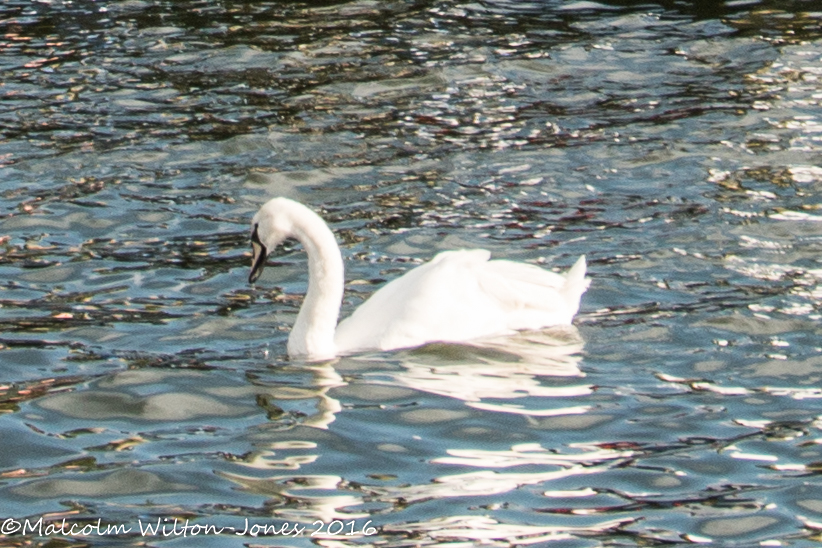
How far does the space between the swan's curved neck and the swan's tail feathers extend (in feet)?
4.21

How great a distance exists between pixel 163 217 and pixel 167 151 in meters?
1.63

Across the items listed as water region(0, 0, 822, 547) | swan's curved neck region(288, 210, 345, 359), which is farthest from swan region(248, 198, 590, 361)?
water region(0, 0, 822, 547)

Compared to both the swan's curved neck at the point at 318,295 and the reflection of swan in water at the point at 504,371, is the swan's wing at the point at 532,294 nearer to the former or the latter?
the reflection of swan in water at the point at 504,371

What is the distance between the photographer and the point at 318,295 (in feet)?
27.5

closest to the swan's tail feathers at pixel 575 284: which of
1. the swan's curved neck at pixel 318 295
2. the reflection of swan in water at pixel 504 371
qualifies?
the reflection of swan in water at pixel 504 371

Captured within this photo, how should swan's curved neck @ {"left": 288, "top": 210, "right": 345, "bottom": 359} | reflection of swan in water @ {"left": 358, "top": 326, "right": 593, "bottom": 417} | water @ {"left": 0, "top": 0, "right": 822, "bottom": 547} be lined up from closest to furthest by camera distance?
water @ {"left": 0, "top": 0, "right": 822, "bottom": 547} < reflection of swan in water @ {"left": 358, "top": 326, "right": 593, "bottom": 417} < swan's curved neck @ {"left": 288, "top": 210, "right": 345, "bottom": 359}

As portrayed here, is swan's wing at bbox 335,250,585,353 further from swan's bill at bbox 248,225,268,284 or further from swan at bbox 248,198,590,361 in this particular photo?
swan's bill at bbox 248,225,268,284

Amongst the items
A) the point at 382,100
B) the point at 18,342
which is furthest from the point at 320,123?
the point at 18,342

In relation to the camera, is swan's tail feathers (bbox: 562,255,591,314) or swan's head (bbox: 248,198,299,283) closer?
swan's head (bbox: 248,198,299,283)

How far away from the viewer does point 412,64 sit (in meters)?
15.0

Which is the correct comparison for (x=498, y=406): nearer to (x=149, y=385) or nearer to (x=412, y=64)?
(x=149, y=385)

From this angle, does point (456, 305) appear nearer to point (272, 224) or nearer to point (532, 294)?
point (532, 294)

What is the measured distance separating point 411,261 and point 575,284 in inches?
63.2

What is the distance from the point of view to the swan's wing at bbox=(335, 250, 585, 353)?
8352mm
